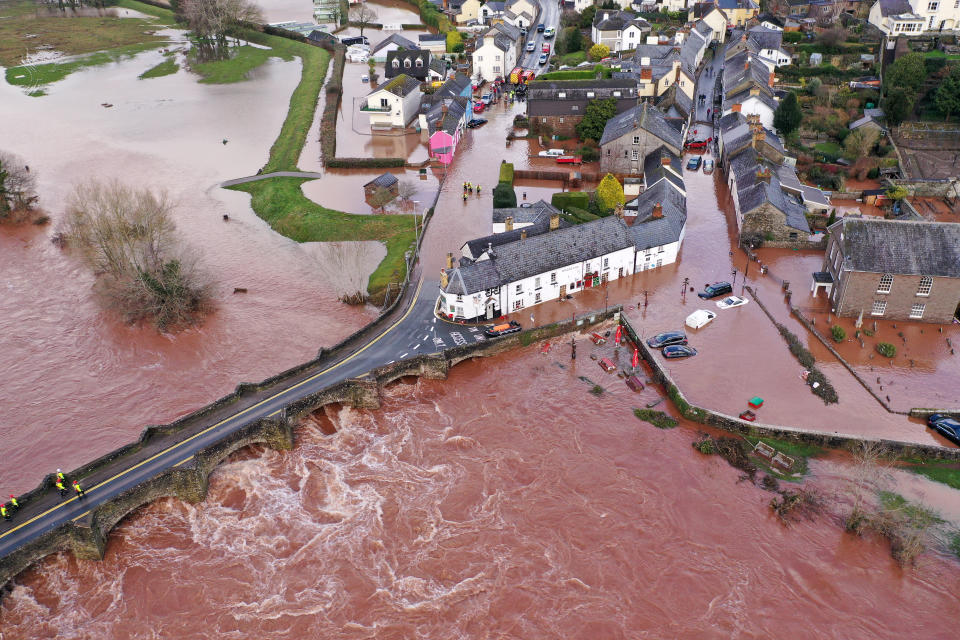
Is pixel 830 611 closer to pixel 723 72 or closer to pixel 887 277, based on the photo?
pixel 887 277

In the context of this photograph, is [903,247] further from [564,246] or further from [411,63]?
[411,63]

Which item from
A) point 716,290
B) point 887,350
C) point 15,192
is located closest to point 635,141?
point 716,290

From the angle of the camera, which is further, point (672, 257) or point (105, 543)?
point (672, 257)

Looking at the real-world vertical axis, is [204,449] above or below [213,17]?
below

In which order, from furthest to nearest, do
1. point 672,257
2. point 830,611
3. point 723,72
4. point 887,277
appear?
point 723,72 → point 672,257 → point 887,277 → point 830,611

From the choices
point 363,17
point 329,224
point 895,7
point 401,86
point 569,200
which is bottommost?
point 329,224

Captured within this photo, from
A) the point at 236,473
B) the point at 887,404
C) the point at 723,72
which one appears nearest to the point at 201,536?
the point at 236,473

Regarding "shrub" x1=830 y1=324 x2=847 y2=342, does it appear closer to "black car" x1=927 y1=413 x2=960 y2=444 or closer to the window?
the window

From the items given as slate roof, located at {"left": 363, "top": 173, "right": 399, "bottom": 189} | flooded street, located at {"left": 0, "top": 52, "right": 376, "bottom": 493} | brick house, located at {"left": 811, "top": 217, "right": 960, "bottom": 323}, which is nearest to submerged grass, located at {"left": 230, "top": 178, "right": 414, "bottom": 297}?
flooded street, located at {"left": 0, "top": 52, "right": 376, "bottom": 493}
